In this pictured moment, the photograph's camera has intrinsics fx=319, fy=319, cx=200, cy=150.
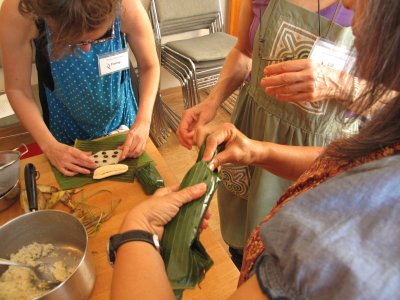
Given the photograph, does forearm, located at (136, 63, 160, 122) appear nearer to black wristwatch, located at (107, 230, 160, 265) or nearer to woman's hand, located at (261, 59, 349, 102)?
woman's hand, located at (261, 59, 349, 102)

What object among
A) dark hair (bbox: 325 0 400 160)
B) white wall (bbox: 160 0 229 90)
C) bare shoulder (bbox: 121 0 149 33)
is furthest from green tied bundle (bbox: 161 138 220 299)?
white wall (bbox: 160 0 229 90)

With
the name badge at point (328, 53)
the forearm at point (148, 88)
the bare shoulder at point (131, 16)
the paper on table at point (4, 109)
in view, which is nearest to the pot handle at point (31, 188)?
the forearm at point (148, 88)

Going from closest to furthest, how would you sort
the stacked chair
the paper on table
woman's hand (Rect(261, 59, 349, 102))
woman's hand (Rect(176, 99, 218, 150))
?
woman's hand (Rect(261, 59, 349, 102)), woman's hand (Rect(176, 99, 218, 150)), the paper on table, the stacked chair

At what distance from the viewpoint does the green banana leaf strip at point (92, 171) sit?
100 cm

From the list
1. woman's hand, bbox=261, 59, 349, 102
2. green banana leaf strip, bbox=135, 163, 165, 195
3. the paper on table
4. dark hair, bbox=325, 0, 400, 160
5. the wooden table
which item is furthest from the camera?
the paper on table

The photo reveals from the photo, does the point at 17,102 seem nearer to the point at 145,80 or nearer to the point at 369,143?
the point at 145,80

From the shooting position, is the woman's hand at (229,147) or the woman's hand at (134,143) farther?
the woman's hand at (134,143)

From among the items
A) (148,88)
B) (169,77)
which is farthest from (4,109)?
(169,77)

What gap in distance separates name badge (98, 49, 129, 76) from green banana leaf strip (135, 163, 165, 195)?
45 centimetres

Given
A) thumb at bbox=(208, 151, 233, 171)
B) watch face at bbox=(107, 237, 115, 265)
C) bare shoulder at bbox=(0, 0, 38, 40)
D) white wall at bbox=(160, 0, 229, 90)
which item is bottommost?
white wall at bbox=(160, 0, 229, 90)

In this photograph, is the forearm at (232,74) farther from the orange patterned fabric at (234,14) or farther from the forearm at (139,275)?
the orange patterned fabric at (234,14)

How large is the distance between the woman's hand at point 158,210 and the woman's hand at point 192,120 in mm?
389

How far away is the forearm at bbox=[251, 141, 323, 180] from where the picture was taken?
83cm

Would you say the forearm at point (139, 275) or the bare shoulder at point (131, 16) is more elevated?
the bare shoulder at point (131, 16)
